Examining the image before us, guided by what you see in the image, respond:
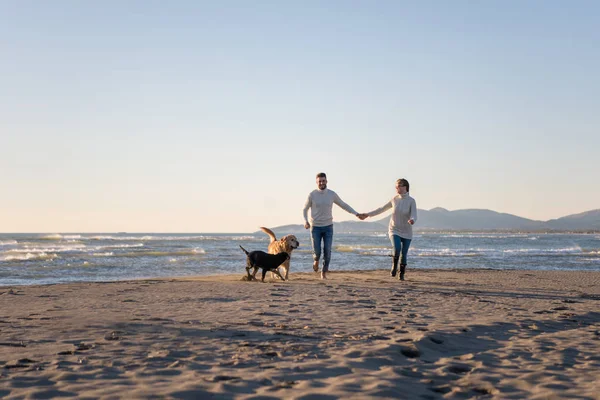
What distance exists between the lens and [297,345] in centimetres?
518

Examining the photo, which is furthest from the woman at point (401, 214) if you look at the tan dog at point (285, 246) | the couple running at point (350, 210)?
the tan dog at point (285, 246)

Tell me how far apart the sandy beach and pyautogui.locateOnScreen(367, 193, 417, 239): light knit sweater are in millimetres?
2399

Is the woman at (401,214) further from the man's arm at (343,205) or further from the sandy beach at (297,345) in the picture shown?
the sandy beach at (297,345)

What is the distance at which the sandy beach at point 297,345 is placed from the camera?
3.98m

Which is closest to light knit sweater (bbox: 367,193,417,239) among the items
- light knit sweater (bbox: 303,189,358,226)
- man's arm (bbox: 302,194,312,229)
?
light knit sweater (bbox: 303,189,358,226)

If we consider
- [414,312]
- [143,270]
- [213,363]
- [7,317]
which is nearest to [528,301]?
[414,312]

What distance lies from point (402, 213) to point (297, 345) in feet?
21.6

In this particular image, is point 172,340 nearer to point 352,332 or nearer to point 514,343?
point 352,332

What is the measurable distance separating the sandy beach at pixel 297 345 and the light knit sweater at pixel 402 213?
7.87ft

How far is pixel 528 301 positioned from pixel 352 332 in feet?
14.2

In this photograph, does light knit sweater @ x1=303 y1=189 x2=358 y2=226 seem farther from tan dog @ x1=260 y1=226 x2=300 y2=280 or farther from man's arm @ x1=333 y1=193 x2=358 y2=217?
tan dog @ x1=260 y1=226 x2=300 y2=280

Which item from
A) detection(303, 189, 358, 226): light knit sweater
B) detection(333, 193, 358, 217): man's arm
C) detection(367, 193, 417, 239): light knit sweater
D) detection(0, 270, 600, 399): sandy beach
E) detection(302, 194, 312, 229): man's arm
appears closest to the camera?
detection(0, 270, 600, 399): sandy beach

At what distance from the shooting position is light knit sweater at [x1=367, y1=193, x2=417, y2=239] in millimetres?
11320

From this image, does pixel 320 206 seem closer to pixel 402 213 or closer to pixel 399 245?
pixel 402 213
